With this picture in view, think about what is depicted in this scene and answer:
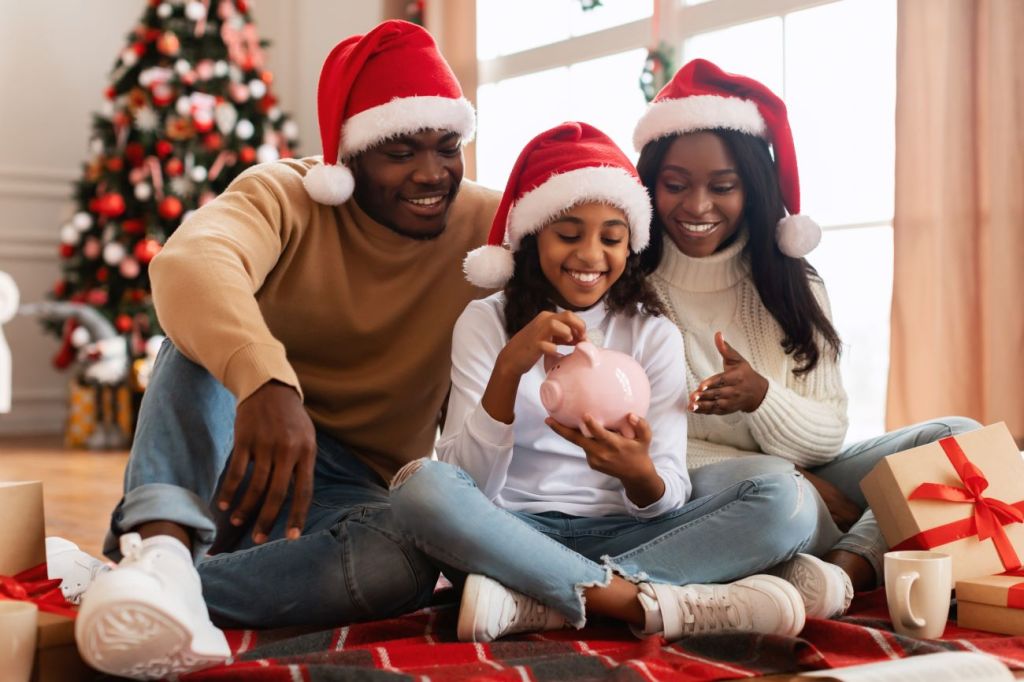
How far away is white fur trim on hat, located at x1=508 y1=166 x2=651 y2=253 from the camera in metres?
1.64

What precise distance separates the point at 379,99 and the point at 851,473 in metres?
1.00

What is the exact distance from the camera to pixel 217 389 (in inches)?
59.0

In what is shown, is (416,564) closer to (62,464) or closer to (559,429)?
(559,429)

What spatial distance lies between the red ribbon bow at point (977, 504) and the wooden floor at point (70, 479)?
1570mm

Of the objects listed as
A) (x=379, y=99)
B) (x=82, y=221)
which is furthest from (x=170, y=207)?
(x=379, y=99)

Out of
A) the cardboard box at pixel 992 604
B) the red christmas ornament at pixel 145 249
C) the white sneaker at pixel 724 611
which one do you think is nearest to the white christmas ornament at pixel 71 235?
A: the red christmas ornament at pixel 145 249

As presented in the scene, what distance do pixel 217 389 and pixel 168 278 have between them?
0.17m

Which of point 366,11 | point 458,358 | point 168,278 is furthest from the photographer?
point 366,11

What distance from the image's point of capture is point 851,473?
180cm

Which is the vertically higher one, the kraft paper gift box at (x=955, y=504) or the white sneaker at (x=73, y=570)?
the kraft paper gift box at (x=955, y=504)

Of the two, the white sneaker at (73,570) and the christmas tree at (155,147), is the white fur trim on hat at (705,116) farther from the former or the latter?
the christmas tree at (155,147)

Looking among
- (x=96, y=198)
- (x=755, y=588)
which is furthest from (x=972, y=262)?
(x=96, y=198)

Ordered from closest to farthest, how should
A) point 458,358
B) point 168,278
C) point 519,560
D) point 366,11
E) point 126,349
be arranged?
point 519,560 < point 168,278 < point 458,358 < point 126,349 < point 366,11

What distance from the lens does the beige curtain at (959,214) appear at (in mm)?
2783
